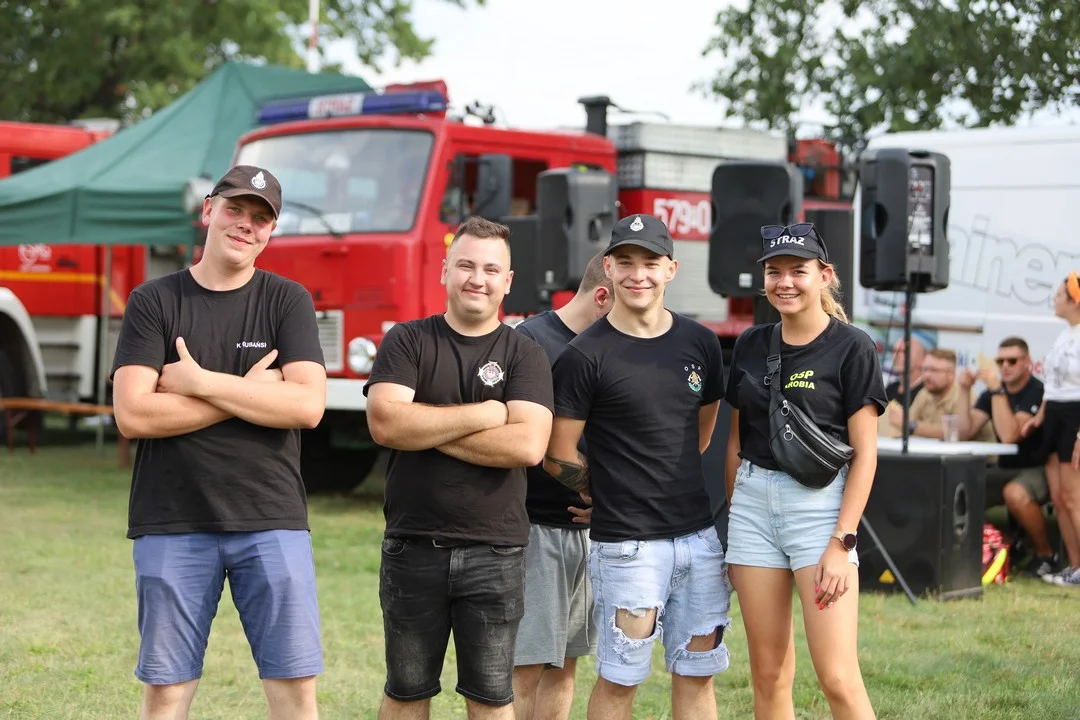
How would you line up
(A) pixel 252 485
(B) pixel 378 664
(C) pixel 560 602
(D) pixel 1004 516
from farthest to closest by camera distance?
(D) pixel 1004 516
(B) pixel 378 664
(C) pixel 560 602
(A) pixel 252 485

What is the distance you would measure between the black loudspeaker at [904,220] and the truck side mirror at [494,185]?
272cm

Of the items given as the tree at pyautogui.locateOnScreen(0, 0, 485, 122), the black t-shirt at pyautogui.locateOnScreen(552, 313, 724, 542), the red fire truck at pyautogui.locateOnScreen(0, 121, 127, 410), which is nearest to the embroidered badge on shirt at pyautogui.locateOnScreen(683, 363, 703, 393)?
the black t-shirt at pyautogui.locateOnScreen(552, 313, 724, 542)

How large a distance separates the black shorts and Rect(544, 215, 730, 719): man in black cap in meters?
4.94

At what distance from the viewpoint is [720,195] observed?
27.6 ft

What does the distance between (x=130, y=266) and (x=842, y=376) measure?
39.5 feet

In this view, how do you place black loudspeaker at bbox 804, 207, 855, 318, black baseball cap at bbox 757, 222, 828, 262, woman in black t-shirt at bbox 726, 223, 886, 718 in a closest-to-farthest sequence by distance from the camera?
woman in black t-shirt at bbox 726, 223, 886, 718
black baseball cap at bbox 757, 222, 828, 262
black loudspeaker at bbox 804, 207, 855, 318

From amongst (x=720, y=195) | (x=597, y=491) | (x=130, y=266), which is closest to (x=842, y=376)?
(x=597, y=491)

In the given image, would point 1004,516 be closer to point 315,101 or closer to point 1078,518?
point 1078,518

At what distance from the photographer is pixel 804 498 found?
13.5ft

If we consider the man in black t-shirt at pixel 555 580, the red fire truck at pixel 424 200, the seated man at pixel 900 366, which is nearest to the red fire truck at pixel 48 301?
the red fire truck at pixel 424 200

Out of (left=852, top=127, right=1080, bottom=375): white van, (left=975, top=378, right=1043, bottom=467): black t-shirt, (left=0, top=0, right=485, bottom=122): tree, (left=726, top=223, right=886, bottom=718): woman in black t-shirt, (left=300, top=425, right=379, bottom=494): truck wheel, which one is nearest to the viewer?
(left=726, top=223, right=886, bottom=718): woman in black t-shirt

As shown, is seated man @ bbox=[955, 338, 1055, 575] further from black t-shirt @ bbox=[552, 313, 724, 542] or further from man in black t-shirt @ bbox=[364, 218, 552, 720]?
man in black t-shirt @ bbox=[364, 218, 552, 720]

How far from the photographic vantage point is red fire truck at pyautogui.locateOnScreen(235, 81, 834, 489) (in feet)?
31.9

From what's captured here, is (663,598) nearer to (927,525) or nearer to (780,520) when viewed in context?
(780,520)
